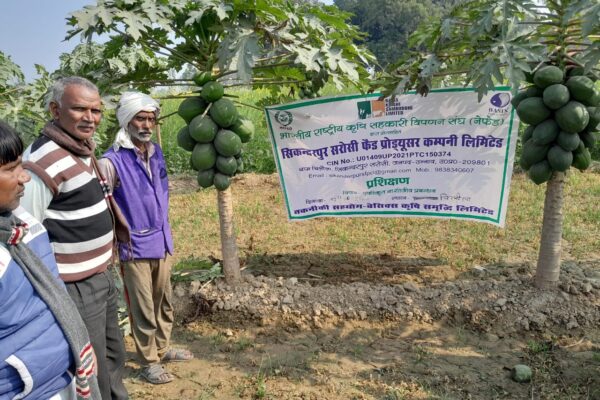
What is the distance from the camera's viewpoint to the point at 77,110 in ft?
7.48

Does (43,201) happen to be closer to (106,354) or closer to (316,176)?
(106,354)

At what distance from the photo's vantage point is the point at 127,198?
2.97 m

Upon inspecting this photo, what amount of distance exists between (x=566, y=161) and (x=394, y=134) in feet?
4.69

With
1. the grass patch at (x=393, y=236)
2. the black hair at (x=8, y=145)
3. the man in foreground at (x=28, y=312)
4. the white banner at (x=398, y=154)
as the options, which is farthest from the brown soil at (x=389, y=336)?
the black hair at (x=8, y=145)

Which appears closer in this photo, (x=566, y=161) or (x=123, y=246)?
(x=123, y=246)

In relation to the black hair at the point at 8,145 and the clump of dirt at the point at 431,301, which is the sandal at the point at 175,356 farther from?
the black hair at the point at 8,145

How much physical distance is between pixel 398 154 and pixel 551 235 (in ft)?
4.66

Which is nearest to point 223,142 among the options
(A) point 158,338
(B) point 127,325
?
(A) point 158,338

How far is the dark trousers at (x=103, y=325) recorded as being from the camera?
2387 mm

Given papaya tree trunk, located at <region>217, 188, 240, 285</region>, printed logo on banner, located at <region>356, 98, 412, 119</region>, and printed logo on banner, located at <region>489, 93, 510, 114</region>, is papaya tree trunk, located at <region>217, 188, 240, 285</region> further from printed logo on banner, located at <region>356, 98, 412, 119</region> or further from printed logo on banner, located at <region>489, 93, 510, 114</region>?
printed logo on banner, located at <region>489, 93, 510, 114</region>

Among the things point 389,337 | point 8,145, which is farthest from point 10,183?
point 389,337

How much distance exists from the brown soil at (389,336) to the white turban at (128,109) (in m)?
1.66

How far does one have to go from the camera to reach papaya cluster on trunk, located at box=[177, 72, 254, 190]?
3561mm

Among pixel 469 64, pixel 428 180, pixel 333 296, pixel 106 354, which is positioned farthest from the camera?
pixel 428 180
